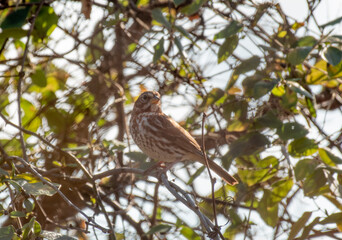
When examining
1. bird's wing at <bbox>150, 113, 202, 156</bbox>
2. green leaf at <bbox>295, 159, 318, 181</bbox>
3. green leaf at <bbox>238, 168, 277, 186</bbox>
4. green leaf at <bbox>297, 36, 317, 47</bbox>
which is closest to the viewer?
green leaf at <bbox>297, 36, 317, 47</bbox>

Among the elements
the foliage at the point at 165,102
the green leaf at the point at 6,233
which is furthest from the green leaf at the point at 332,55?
the green leaf at the point at 6,233

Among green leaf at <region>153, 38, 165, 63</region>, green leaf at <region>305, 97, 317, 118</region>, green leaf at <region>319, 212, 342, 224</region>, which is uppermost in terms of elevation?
green leaf at <region>305, 97, 317, 118</region>

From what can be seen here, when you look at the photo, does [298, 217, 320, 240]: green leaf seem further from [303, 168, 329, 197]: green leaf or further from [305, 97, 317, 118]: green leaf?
[305, 97, 317, 118]: green leaf

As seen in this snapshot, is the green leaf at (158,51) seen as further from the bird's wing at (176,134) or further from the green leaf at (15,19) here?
the bird's wing at (176,134)

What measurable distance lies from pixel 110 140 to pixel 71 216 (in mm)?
760

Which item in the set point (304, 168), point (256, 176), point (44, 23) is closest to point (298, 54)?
point (304, 168)

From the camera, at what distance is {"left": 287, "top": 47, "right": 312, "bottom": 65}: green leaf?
313 centimetres

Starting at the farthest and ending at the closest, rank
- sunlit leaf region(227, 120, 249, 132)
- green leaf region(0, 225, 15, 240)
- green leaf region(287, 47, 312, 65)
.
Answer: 1. sunlit leaf region(227, 120, 249, 132)
2. green leaf region(287, 47, 312, 65)
3. green leaf region(0, 225, 15, 240)

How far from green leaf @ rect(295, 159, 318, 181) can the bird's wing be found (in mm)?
1190

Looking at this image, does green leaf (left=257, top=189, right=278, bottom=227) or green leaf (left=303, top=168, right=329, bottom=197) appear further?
green leaf (left=257, top=189, right=278, bottom=227)

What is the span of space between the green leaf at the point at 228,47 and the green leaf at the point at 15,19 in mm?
1563

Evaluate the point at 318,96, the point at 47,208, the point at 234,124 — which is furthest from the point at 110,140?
the point at 318,96

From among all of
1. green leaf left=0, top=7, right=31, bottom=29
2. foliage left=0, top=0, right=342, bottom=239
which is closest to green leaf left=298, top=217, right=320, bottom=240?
foliage left=0, top=0, right=342, bottom=239

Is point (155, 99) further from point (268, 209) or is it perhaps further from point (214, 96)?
point (268, 209)
